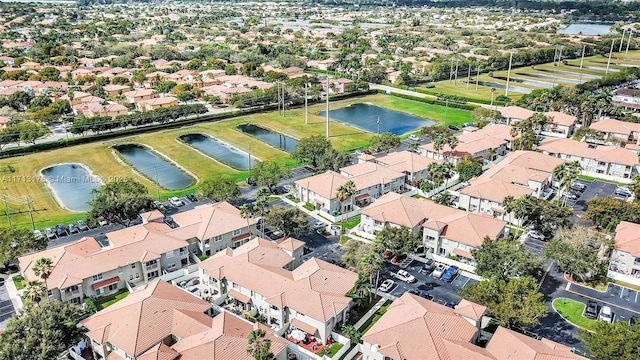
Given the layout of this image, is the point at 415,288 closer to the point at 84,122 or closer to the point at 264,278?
the point at 264,278

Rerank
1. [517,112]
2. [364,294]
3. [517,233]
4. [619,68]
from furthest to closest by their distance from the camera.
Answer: [619,68] < [517,112] < [517,233] < [364,294]

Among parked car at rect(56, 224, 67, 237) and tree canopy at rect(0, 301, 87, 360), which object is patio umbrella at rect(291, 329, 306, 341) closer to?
tree canopy at rect(0, 301, 87, 360)

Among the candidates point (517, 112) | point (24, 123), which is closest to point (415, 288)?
point (517, 112)

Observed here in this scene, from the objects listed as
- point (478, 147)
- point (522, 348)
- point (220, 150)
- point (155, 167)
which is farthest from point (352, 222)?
point (155, 167)

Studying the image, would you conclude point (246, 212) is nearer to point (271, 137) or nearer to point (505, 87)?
point (271, 137)

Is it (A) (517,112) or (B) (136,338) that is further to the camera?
(A) (517,112)

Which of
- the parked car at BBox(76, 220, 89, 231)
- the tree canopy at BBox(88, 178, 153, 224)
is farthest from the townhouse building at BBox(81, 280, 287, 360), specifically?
the parked car at BBox(76, 220, 89, 231)
